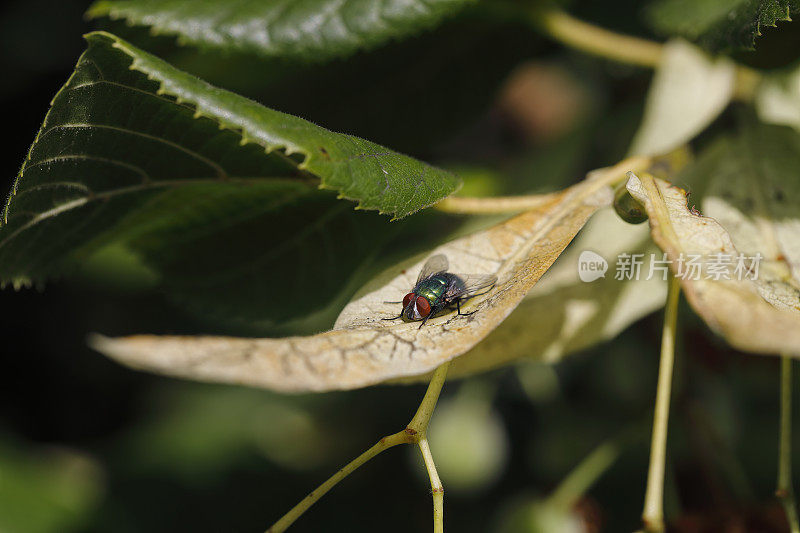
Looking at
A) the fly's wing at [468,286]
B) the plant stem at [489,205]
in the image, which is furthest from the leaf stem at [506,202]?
the fly's wing at [468,286]

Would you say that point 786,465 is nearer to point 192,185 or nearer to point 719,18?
point 719,18

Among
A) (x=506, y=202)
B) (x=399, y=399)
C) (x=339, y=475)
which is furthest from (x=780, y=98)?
(x=399, y=399)

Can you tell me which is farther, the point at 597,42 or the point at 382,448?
the point at 597,42

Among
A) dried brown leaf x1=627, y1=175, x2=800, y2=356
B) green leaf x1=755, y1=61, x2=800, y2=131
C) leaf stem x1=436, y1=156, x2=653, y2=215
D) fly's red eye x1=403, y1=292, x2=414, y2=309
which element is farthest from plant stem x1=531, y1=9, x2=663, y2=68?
fly's red eye x1=403, y1=292, x2=414, y2=309

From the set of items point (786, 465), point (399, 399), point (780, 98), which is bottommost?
point (399, 399)

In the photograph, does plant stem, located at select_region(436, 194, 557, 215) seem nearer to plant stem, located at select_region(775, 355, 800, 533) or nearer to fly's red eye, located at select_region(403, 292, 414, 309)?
fly's red eye, located at select_region(403, 292, 414, 309)

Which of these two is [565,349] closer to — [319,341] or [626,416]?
[319,341]
